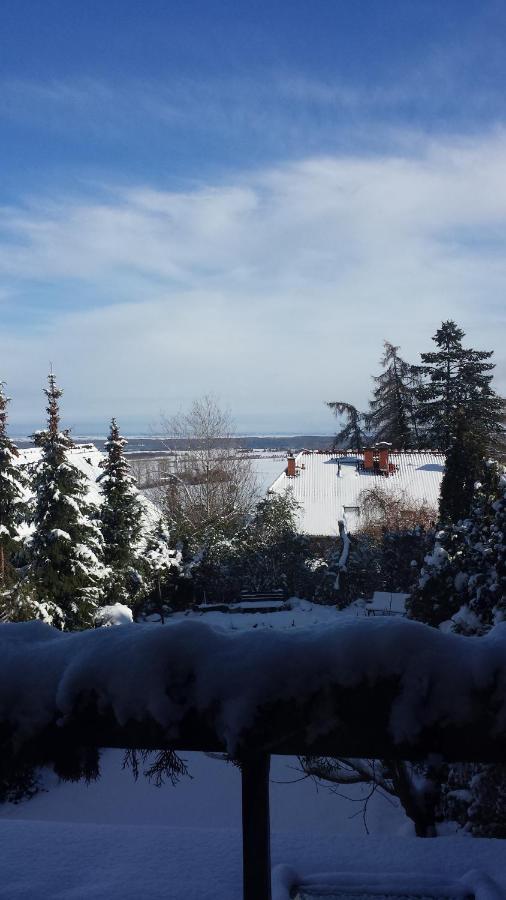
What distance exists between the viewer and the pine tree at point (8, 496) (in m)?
11.5

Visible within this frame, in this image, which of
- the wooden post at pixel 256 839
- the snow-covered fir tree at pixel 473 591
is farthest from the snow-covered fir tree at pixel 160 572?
the wooden post at pixel 256 839

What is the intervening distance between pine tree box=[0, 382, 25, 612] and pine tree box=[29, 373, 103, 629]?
561 mm

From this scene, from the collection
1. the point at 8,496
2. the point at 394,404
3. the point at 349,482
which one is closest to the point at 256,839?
the point at 8,496

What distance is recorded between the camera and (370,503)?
1981cm

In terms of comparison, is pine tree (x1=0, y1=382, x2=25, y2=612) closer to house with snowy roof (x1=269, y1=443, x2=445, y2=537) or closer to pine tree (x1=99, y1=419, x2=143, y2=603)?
pine tree (x1=99, y1=419, x2=143, y2=603)

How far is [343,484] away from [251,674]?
21.1 meters

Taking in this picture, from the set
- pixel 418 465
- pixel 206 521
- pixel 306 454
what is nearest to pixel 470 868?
pixel 206 521

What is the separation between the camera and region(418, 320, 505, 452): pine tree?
89.9 feet

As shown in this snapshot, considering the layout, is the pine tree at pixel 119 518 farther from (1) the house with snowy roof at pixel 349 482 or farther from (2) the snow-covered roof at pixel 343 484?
(2) the snow-covered roof at pixel 343 484

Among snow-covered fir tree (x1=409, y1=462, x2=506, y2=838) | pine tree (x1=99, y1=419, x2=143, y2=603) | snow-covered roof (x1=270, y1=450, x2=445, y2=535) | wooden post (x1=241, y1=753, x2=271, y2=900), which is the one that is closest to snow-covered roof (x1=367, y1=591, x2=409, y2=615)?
snow-covered roof (x1=270, y1=450, x2=445, y2=535)

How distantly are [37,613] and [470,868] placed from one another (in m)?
9.81

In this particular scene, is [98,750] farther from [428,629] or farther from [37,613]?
[37,613]

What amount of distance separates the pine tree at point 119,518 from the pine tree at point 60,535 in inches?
84.8

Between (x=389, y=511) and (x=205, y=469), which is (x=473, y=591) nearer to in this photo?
(x=389, y=511)
